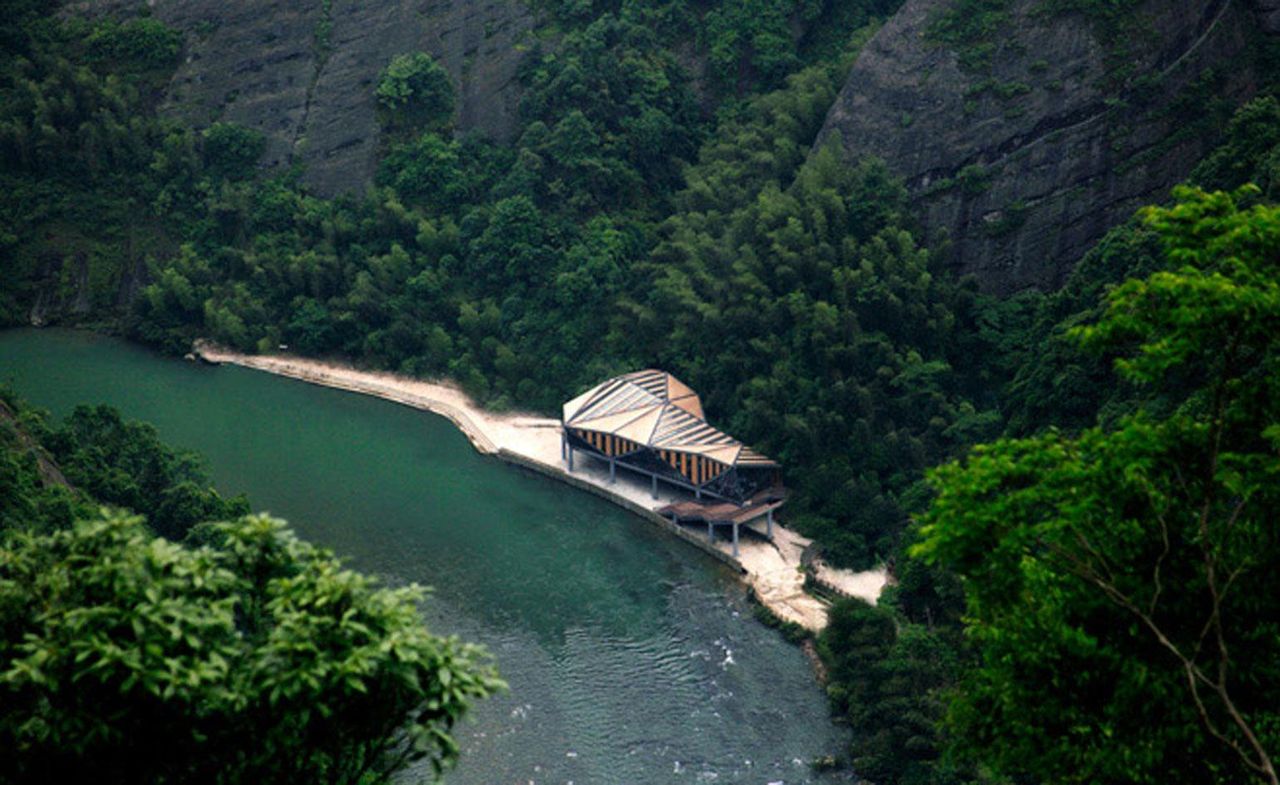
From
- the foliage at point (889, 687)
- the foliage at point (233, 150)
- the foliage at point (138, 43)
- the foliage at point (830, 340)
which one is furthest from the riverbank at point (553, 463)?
the foliage at point (138, 43)

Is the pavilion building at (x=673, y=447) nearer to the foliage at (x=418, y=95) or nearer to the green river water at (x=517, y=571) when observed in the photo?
the green river water at (x=517, y=571)

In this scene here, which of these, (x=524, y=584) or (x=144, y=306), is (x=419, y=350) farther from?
(x=524, y=584)

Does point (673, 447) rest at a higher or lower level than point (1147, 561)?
lower

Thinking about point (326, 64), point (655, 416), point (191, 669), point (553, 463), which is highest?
point (326, 64)

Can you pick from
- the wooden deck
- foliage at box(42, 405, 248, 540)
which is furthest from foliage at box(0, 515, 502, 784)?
the wooden deck

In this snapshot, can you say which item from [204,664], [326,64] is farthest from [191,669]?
[326,64]

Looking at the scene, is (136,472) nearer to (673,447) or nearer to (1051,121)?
(673,447)
